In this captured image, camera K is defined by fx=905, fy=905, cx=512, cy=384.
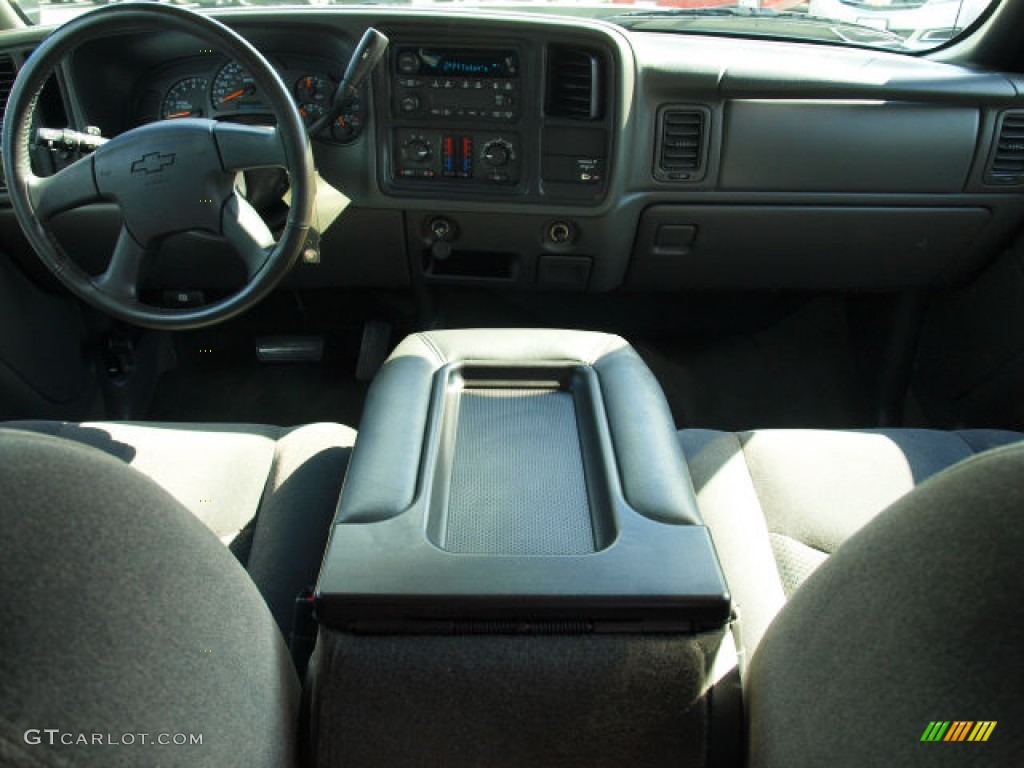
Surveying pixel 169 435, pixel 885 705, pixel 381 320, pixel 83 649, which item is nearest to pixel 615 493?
pixel 885 705

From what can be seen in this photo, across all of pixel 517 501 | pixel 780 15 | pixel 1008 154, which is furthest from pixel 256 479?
pixel 1008 154

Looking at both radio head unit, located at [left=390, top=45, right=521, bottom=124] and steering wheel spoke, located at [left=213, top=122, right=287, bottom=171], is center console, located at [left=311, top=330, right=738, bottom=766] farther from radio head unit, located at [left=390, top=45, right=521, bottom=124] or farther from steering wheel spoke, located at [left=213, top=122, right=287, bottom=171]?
radio head unit, located at [left=390, top=45, right=521, bottom=124]

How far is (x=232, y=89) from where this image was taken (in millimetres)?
1976

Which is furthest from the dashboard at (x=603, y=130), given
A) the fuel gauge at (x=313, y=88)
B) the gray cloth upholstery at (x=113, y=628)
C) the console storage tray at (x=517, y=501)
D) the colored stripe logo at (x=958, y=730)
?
the colored stripe logo at (x=958, y=730)

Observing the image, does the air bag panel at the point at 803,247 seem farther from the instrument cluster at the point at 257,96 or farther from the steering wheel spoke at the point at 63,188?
the steering wheel spoke at the point at 63,188

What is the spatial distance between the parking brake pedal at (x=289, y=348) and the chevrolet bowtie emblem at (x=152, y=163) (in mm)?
1039

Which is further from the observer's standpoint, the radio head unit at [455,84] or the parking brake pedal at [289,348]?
the parking brake pedal at [289,348]

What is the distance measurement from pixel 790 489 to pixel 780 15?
4.23ft

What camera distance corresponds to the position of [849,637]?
0.72 m

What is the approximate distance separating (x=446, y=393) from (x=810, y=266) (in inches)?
52.1

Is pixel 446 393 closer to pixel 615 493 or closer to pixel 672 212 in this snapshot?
pixel 615 493

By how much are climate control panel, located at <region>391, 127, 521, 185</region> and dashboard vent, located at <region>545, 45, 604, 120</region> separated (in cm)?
12

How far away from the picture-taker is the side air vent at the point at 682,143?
6.56ft

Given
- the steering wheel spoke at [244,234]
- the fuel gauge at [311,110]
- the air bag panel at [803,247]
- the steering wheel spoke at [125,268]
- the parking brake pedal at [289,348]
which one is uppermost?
the fuel gauge at [311,110]
